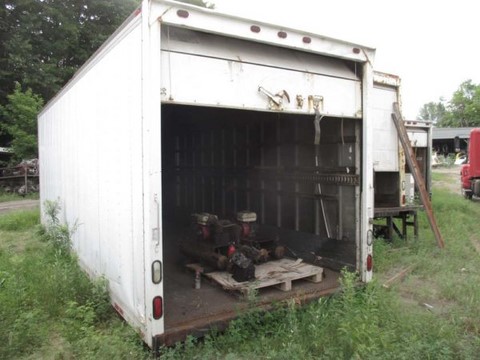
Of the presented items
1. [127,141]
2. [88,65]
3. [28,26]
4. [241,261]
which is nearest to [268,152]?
[241,261]

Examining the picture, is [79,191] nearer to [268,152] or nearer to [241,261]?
[241,261]

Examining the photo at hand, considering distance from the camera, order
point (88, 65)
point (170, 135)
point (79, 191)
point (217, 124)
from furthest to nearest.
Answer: point (170, 135), point (217, 124), point (79, 191), point (88, 65)

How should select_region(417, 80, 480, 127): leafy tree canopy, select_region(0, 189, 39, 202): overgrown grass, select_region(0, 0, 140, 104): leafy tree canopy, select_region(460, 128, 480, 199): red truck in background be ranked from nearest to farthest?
1. select_region(460, 128, 480, 199): red truck in background
2. select_region(0, 189, 39, 202): overgrown grass
3. select_region(0, 0, 140, 104): leafy tree canopy
4. select_region(417, 80, 480, 127): leafy tree canopy

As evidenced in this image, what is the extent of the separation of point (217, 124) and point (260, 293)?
4.66 meters

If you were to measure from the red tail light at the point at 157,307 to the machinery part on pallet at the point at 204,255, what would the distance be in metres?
1.91

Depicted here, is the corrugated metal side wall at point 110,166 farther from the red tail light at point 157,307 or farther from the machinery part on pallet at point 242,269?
the machinery part on pallet at point 242,269

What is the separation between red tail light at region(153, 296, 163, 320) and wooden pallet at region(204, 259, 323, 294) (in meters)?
1.15

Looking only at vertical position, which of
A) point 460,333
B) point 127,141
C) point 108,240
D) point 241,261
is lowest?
point 460,333

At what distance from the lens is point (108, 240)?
14.4ft

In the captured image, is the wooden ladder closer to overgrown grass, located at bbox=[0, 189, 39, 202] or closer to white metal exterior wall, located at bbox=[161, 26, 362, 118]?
white metal exterior wall, located at bbox=[161, 26, 362, 118]

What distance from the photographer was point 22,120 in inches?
791

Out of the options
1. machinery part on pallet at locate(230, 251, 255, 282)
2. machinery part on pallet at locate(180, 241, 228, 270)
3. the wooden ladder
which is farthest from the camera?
the wooden ladder

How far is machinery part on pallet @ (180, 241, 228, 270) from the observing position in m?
5.23

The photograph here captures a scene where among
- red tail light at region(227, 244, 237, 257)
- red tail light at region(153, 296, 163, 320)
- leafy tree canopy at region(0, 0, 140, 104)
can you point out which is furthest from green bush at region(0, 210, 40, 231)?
leafy tree canopy at region(0, 0, 140, 104)
